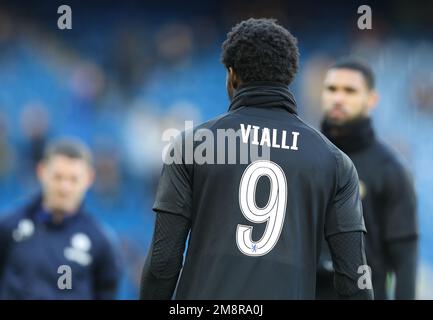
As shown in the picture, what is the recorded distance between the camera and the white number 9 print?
227cm

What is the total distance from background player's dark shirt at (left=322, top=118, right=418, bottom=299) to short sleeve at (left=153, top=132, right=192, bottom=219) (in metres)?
2.38

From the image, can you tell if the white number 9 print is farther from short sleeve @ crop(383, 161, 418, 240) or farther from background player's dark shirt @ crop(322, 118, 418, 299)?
short sleeve @ crop(383, 161, 418, 240)

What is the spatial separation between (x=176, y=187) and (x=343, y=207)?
47cm

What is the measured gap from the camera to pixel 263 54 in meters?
2.38

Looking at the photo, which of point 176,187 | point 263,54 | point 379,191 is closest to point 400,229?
point 379,191

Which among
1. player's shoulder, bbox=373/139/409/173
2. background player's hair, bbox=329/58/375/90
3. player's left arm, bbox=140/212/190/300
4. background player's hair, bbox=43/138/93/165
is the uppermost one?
background player's hair, bbox=329/58/375/90

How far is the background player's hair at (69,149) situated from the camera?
574cm

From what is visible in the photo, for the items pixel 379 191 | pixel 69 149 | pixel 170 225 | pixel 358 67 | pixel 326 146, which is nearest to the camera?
pixel 170 225

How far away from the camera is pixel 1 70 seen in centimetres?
607

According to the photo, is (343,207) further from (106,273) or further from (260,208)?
(106,273)

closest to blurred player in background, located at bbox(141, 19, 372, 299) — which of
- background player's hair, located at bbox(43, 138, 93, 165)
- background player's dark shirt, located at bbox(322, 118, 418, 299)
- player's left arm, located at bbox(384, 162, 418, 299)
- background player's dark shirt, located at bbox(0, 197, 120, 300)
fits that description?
background player's dark shirt, located at bbox(322, 118, 418, 299)

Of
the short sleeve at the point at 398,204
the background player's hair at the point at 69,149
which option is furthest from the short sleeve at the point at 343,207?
the background player's hair at the point at 69,149

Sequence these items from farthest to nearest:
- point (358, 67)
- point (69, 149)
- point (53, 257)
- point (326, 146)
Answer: point (69, 149) → point (53, 257) → point (358, 67) → point (326, 146)

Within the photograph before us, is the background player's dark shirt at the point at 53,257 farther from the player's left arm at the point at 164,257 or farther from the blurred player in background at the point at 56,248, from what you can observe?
the player's left arm at the point at 164,257
